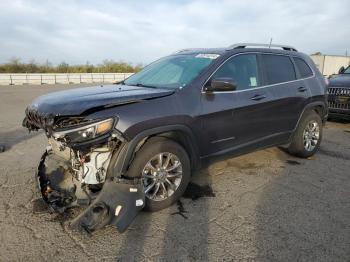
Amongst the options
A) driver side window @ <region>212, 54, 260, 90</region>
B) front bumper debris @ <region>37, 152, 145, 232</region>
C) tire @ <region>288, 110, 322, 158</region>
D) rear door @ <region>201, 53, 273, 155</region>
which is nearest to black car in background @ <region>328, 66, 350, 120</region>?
tire @ <region>288, 110, 322, 158</region>

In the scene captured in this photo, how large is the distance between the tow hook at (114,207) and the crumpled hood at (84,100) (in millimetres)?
784

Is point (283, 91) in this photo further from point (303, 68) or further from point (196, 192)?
point (196, 192)

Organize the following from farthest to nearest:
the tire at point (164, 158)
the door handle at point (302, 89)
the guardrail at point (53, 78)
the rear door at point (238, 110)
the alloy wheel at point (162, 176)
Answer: the guardrail at point (53, 78) < the door handle at point (302, 89) < the rear door at point (238, 110) < the alloy wheel at point (162, 176) < the tire at point (164, 158)

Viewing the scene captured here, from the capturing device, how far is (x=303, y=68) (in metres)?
5.92

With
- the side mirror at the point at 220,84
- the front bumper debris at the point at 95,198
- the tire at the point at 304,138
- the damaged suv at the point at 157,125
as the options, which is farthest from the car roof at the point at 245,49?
the front bumper debris at the point at 95,198

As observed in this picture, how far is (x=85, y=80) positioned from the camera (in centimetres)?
3309

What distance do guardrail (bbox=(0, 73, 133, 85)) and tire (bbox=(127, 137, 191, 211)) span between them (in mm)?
27959

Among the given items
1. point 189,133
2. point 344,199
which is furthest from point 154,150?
point 344,199

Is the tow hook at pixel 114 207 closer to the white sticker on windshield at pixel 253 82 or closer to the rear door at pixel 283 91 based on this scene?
the white sticker on windshield at pixel 253 82

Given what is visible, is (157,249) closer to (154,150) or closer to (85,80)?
(154,150)

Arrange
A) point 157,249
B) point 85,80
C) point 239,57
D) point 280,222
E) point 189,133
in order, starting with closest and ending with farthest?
point 157,249
point 280,222
point 189,133
point 239,57
point 85,80

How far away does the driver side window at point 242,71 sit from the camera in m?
4.56

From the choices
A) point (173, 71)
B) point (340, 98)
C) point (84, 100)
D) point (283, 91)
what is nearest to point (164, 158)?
point (84, 100)

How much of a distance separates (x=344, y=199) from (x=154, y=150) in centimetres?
254
